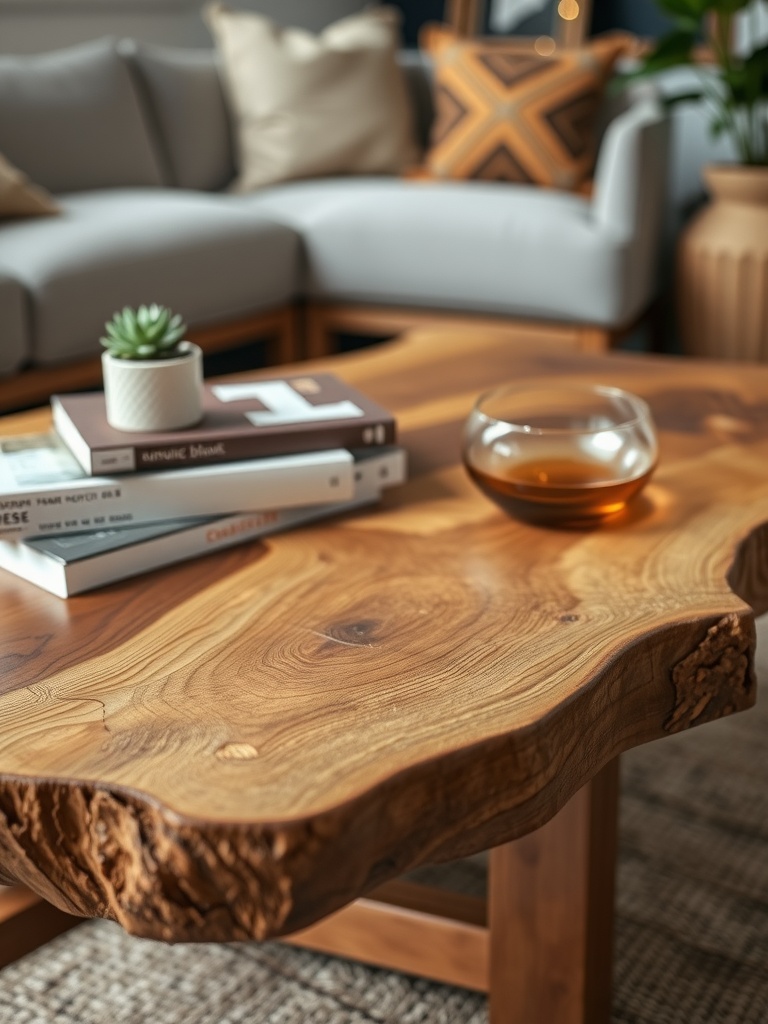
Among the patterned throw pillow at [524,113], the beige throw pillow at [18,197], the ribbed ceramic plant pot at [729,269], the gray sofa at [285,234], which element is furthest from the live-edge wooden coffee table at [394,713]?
the patterned throw pillow at [524,113]

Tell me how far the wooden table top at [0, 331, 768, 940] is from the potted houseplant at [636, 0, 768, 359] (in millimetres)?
1881

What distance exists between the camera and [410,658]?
2.46 feet

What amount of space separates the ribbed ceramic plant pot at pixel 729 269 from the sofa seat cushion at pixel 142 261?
984 mm

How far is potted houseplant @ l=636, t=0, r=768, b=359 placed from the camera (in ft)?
9.32

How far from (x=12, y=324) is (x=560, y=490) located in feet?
A: 5.19

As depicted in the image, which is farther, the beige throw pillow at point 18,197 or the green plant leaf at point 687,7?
the green plant leaf at point 687,7

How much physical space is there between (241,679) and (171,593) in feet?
0.52

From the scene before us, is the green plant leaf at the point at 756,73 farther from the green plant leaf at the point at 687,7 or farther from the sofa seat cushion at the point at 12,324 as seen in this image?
the sofa seat cushion at the point at 12,324

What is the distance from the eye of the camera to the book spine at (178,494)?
889 millimetres

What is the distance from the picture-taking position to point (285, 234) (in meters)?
2.89

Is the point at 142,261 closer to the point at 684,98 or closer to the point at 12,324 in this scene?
the point at 12,324

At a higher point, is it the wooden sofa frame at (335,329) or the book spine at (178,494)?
the book spine at (178,494)

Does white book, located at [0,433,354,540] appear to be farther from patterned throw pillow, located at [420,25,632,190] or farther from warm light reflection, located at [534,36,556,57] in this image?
warm light reflection, located at [534,36,556,57]

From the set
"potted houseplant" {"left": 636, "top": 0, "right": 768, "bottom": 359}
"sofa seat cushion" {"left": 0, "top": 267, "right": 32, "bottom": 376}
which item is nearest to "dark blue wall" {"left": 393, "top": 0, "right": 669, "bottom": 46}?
"potted houseplant" {"left": 636, "top": 0, "right": 768, "bottom": 359}
